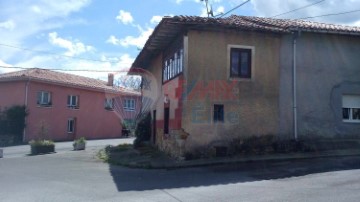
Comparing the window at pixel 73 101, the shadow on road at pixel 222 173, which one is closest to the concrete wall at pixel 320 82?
the shadow on road at pixel 222 173

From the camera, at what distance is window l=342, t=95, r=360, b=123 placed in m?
15.6

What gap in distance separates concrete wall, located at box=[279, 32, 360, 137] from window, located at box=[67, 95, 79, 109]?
22.4m

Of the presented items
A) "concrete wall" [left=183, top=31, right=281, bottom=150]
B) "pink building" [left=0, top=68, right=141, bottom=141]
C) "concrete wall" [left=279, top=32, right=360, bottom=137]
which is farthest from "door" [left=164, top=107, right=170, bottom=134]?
"pink building" [left=0, top=68, right=141, bottom=141]

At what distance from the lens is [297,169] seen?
11.0 m

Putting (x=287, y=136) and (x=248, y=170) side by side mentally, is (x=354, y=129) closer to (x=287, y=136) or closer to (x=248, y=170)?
(x=287, y=136)

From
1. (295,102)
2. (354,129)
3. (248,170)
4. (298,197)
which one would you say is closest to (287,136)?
(295,102)

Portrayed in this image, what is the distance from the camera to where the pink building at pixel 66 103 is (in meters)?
29.0

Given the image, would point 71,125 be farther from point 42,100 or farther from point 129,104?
point 129,104

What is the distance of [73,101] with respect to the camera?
33.2 metres

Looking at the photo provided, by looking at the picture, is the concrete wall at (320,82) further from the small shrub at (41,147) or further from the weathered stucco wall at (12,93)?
the weathered stucco wall at (12,93)

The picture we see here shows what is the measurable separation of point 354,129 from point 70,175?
36.4 ft

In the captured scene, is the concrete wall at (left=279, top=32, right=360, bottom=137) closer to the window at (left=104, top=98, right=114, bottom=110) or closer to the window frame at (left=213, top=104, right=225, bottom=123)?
the window frame at (left=213, top=104, right=225, bottom=123)

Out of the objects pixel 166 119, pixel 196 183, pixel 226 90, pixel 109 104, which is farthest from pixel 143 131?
pixel 109 104

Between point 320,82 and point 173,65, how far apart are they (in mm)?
5958
